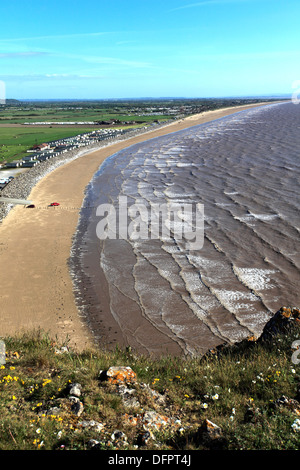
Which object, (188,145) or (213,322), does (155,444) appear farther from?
(188,145)

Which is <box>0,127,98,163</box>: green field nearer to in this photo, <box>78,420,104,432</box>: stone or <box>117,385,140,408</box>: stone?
<box>117,385,140,408</box>: stone

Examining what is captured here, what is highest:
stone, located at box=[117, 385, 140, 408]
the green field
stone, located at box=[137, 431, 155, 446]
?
the green field

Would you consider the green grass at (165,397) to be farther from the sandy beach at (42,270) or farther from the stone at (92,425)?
the sandy beach at (42,270)

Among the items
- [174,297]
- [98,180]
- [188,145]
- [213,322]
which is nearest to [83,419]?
[213,322]

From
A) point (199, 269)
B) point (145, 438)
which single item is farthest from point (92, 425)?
point (199, 269)

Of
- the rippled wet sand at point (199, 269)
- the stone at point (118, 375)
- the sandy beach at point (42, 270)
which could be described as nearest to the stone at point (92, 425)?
the stone at point (118, 375)

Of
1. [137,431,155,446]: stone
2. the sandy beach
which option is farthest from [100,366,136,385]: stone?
the sandy beach

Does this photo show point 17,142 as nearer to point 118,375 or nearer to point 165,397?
point 118,375
